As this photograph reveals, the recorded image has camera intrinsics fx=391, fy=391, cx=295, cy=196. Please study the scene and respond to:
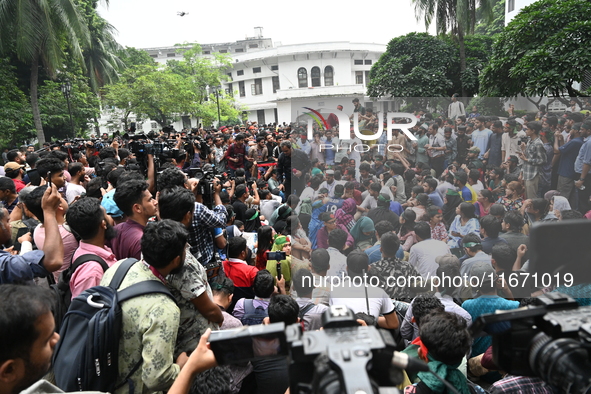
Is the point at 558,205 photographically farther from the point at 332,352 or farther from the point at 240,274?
the point at 332,352

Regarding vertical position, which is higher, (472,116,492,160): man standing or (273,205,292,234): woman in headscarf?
(472,116,492,160): man standing

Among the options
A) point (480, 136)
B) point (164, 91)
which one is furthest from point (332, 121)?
point (164, 91)

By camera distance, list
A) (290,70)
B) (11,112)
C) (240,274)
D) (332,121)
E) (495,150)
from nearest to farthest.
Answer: (240,274) → (495,150) → (332,121) → (11,112) → (290,70)

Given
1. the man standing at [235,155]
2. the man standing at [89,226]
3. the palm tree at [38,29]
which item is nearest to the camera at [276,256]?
the man standing at [89,226]

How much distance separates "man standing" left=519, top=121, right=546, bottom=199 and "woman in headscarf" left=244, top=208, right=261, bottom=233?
303cm

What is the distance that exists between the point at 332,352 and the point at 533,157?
4.51 m

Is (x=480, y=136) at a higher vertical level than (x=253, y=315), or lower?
higher

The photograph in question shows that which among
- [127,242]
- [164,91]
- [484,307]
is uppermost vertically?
[164,91]

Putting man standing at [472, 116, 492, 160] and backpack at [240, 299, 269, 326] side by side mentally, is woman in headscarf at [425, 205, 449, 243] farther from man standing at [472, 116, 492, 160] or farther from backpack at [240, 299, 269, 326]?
backpack at [240, 299, 269, 326]

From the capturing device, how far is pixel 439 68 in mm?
17547

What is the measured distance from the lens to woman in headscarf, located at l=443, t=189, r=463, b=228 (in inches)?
156

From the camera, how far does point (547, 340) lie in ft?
3.06

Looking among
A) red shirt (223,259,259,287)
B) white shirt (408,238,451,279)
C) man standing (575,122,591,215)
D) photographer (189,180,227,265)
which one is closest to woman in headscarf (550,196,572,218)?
man standing (575,122,591,215)

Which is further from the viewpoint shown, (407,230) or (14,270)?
(407,230)
